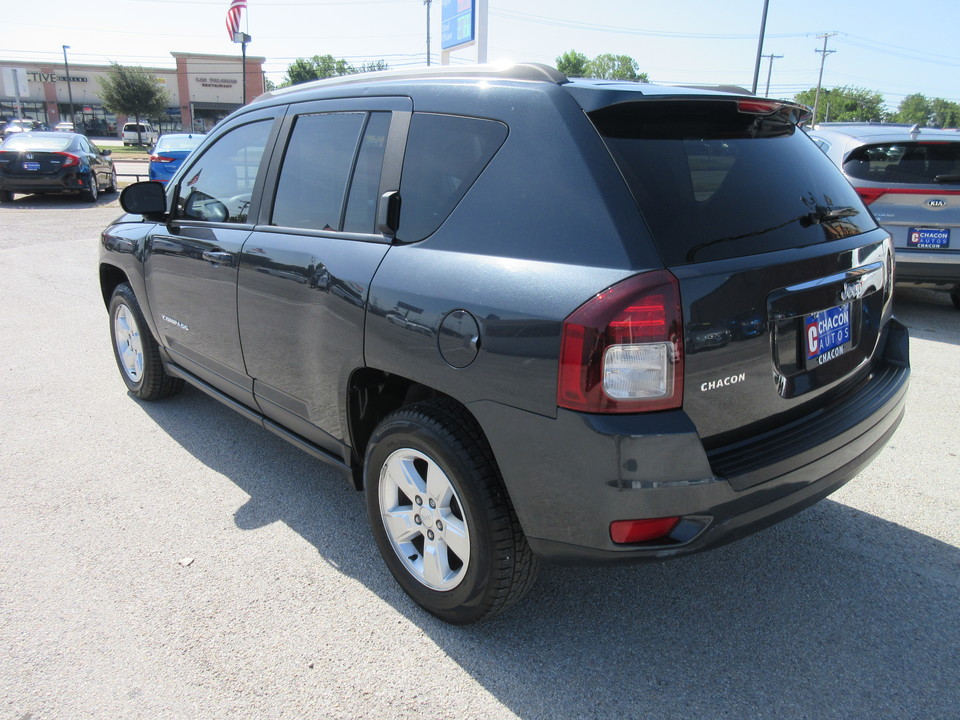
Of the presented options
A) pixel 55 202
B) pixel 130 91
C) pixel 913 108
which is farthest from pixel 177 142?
pixel 913 108

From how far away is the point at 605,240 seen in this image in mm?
1958

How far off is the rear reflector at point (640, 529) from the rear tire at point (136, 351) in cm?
346

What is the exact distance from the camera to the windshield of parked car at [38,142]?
50.4 feet

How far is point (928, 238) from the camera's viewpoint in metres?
6.24

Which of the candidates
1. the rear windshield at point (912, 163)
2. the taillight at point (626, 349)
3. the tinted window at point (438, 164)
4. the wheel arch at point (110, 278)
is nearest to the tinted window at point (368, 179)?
the tinted window at point (438, 164)

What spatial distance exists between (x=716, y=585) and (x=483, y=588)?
3.39 ft

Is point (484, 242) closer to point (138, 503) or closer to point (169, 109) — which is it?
point (138, 503)

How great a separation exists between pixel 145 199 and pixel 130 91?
61358mm

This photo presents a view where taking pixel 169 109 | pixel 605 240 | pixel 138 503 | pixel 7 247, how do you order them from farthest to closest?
pixel 169 109 < pixel 7 247 < pixel 138 503 < pixel 605 240

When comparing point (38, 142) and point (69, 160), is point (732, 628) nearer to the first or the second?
point (69, 160)

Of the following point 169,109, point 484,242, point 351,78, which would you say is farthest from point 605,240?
point 169,109

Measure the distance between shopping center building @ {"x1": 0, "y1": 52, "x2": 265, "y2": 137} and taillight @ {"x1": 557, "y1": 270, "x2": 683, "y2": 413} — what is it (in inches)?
2843

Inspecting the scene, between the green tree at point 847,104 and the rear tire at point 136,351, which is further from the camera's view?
the green tree at point 847,104

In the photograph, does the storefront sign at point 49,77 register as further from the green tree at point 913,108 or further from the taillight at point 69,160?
the green tree at point 913,108
